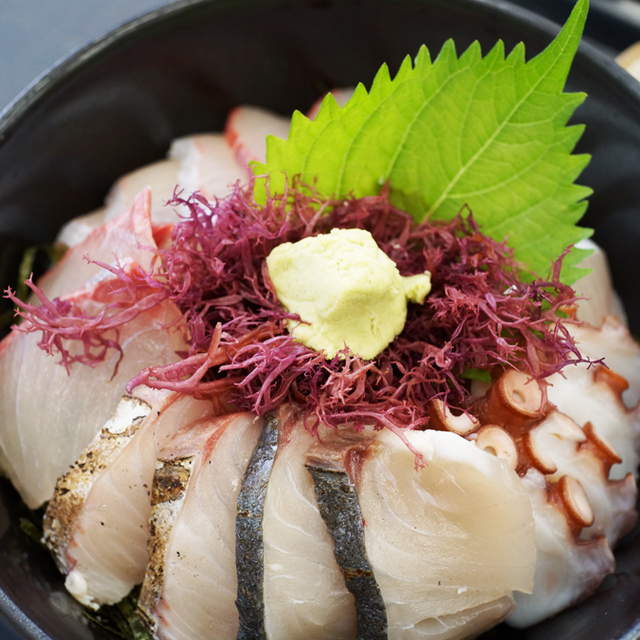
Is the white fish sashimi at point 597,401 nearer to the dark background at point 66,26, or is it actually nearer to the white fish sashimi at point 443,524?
the white fish sashimi at point 443,524

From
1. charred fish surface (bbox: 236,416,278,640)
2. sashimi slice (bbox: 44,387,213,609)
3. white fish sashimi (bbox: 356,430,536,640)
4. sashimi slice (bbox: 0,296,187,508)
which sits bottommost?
white fish sashimi (bbox: 356,430,536,640)

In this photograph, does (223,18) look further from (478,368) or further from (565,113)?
(478,368)

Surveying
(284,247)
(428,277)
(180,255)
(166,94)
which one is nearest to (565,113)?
(428,277)

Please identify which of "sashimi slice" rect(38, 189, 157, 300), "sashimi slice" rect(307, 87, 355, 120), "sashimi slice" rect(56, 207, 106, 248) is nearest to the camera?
"sashimi slice" rect(38, 189, 157, 300)

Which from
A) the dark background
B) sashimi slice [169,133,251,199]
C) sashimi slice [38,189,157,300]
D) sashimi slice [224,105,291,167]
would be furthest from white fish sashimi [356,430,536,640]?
the dark background

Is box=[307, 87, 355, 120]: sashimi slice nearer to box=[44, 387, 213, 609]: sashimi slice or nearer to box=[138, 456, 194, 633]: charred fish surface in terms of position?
box=[44, 387, 213, 609]: sashimi slice
